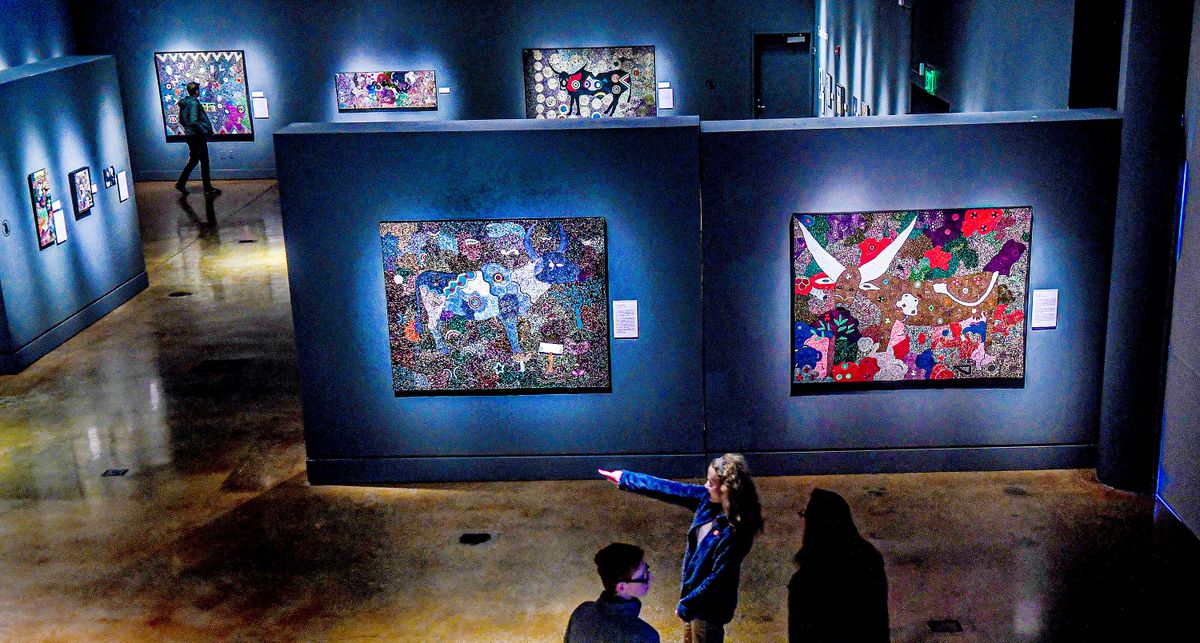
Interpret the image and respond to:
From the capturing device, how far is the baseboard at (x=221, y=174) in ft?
76.9

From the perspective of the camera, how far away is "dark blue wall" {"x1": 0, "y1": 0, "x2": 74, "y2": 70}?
57.2ft

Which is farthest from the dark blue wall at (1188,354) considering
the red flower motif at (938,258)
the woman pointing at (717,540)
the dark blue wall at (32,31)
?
the dark blue wall at (32,31)

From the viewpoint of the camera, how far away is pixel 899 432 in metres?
9.45

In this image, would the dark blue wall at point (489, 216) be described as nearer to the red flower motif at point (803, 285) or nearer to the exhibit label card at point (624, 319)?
the exhibit label card at point (624, 319)

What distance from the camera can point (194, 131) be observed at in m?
21.9

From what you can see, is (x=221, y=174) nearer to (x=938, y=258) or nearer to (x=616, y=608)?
(x=938, y=258)

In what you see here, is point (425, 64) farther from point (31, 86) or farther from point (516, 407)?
point (516, 407)

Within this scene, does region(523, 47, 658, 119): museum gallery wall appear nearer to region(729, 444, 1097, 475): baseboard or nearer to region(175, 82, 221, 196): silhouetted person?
region(175, 82, 221, 196): silhouetted person

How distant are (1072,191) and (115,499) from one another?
→ 7636mm

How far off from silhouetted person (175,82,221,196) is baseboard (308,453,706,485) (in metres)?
13.7

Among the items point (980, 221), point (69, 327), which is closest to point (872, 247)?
point (980, 221)

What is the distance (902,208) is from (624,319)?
2.21m

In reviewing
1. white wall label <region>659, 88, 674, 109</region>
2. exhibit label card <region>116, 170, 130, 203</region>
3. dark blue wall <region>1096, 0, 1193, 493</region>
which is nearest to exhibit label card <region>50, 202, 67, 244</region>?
exhibit label card <region>116, 170, 130, 203</region>

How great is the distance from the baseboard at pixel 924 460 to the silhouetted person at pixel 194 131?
50.7ft
